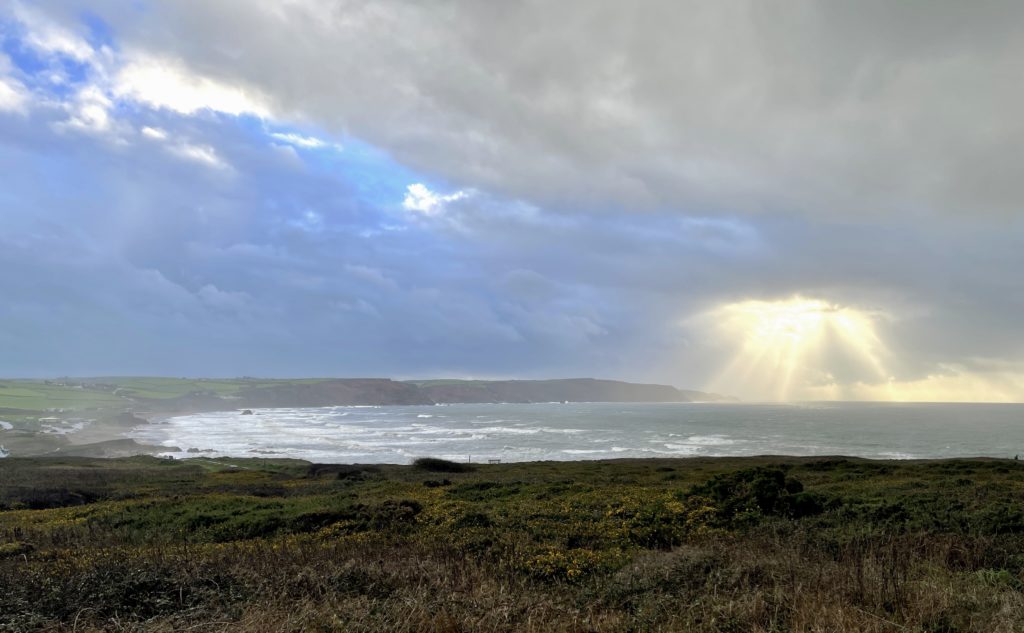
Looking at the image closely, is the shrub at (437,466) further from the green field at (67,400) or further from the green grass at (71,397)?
the green grass at (71,397)

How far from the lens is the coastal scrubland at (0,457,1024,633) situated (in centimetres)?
603

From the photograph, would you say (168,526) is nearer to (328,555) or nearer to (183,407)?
(328,555)

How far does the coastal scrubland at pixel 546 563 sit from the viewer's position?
19.8ft

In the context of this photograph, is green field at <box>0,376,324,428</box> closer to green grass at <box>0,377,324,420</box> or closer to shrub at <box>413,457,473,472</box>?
green grass at <box>0,377,324,420</box>

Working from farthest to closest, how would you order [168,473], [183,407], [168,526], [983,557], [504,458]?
[183,407]
[504,458]
[168,473]
[168,526]
[983,557]

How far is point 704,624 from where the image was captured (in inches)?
234

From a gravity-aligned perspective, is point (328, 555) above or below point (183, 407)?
above

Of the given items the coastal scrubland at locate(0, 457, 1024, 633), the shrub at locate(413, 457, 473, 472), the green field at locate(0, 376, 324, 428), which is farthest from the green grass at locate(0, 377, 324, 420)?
the coastal scrubland at locate(0, 457, 1024, 633)

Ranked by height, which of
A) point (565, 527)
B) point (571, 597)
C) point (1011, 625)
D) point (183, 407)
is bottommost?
point (183, 407)

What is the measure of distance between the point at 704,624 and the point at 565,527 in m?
8.80

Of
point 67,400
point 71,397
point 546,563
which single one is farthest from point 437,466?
point 71,397

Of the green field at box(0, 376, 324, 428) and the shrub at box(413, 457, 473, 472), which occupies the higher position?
the shrub at box(413, 457, 473, 472)

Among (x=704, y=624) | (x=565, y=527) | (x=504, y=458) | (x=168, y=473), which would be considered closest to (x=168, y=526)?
(x=565, y=527)

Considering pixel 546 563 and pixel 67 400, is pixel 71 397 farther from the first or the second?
pixel 546 563
